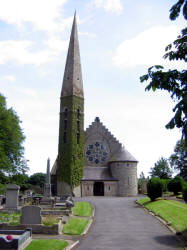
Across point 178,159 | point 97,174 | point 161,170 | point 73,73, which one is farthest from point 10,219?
point 161,170

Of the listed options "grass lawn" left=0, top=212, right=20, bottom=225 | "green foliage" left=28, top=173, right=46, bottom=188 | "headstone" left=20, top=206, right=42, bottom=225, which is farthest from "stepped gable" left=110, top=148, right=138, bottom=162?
"green foliage" left=28, top=173, right=46, bottom=188

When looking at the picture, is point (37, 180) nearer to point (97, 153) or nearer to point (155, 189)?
point (97, 153)

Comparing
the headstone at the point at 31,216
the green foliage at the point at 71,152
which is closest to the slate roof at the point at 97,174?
the green foliage at the point at 71,152

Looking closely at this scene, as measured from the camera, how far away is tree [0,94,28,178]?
3278cm

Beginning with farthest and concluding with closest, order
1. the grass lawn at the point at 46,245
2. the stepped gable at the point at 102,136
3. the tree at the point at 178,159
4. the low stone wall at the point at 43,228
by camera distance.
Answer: the tree at the point at 178,159 < the stepped gable at the point at 102,136 < the low stone wall at the point at 43,228 < the grass lawn at the point at 46,245

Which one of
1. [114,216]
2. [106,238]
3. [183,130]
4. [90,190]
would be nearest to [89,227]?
[106,238]

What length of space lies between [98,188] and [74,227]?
37.6 metres

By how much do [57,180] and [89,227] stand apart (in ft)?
113

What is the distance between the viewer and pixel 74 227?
61.1 feet

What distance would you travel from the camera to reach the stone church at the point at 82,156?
52.7 metres

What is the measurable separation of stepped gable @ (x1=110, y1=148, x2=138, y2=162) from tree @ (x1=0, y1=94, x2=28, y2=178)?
76.6ft

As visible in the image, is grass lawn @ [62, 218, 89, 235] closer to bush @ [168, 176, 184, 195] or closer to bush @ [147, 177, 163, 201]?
bush @ [147, 177, 163, 201]

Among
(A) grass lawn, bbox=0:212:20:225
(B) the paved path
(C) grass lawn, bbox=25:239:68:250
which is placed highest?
(A) grass lawn, bbox=0:212:20:225

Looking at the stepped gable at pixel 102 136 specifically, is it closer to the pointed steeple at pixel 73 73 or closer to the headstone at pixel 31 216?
the pointed steeple at pixel 73 73
